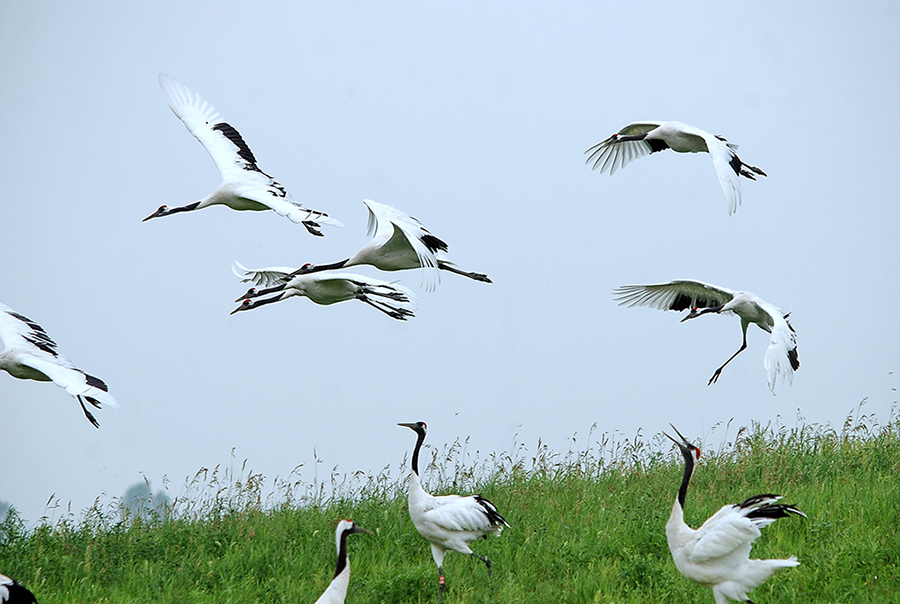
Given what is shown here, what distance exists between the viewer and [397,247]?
796cm

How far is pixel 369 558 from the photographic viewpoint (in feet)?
23.5

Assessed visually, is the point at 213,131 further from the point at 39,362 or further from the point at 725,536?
the point at 725,536

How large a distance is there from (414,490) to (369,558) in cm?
77

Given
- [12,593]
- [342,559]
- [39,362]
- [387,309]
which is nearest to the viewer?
[342,559]

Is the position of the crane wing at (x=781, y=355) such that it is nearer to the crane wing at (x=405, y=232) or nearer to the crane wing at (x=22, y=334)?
the crane wing at (x=405, y=232)

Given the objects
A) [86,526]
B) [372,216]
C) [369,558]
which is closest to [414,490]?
[369,558]

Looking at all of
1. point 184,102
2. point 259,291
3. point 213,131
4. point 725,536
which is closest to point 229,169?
point 213,131

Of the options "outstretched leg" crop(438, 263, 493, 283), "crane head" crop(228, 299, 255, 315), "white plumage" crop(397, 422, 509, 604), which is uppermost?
"outstretched leg" crop(438, 263, 493, 283)

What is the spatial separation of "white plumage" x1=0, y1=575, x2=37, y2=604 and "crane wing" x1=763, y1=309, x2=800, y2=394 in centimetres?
547

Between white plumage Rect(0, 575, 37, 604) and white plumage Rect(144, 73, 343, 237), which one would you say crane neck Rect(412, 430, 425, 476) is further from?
white plumage Rect(0, 575, 37, 604)

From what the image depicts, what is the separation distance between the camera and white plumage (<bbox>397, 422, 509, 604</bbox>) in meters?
6.57

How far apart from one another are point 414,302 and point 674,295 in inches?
115

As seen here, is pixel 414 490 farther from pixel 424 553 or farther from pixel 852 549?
pixel 852 549

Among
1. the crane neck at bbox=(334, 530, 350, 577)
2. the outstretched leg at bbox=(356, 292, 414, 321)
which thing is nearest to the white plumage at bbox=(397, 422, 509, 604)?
the crane neck at bbox=(334, 530, 350, 577)
